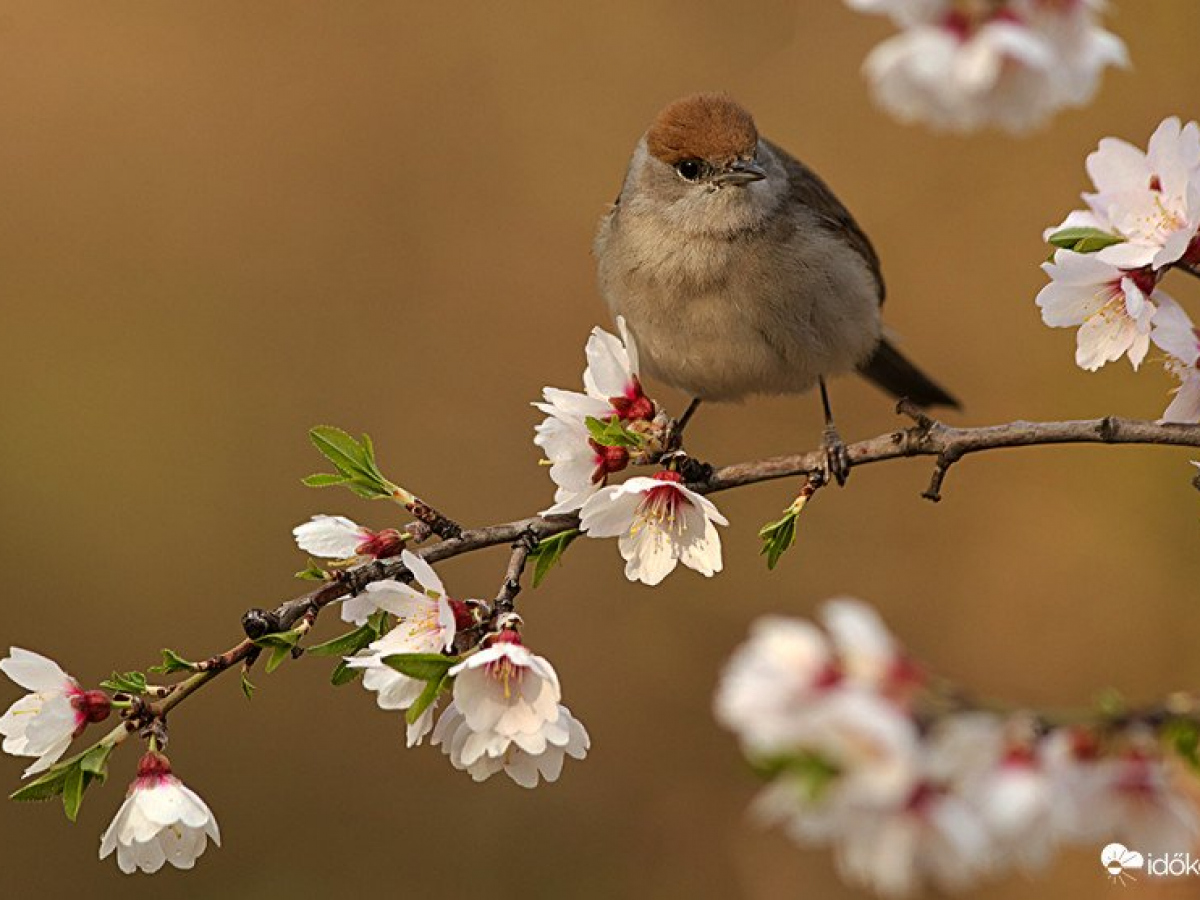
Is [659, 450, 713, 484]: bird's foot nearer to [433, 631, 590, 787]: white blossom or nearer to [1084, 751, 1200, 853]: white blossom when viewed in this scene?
[433, 631, 590, 787]: white blossom

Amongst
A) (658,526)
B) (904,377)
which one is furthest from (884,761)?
(904,377)

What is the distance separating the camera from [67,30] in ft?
21.7

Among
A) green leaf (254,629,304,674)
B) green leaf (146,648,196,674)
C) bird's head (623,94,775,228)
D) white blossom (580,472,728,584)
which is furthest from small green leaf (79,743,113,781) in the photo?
bird's head (623,94,775,228)

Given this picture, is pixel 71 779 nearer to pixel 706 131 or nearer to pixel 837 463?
pixel 837 463

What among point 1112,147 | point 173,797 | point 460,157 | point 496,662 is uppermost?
point 460,157

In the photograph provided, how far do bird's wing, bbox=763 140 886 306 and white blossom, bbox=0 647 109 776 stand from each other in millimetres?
2282

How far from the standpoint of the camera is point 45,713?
2.10 metres

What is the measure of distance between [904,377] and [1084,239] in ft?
7.61

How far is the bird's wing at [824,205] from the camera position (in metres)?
3.90

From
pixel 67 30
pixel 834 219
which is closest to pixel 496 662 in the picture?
pixel 834 219

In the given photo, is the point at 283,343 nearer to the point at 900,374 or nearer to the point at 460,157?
the point at 460,157

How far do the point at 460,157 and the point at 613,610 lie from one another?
2.01 metres

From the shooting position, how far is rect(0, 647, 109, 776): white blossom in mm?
2082

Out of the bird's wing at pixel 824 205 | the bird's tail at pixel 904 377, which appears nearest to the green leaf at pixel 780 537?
the bird's wing at pixel 824 205
